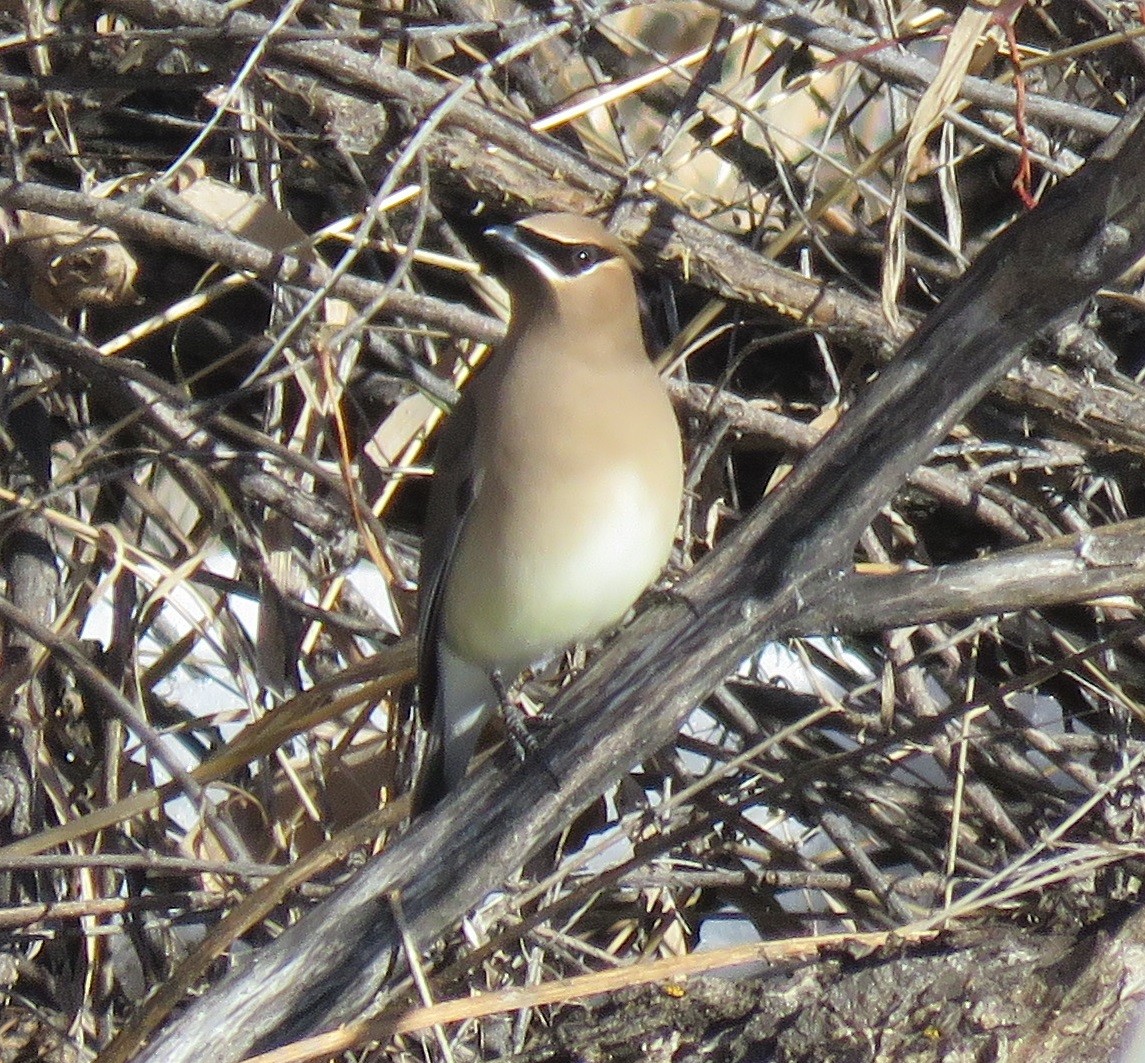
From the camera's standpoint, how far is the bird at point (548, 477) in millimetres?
3119

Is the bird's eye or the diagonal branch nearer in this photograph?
the diagonal branch

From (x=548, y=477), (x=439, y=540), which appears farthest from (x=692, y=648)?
(x=439, y=540)

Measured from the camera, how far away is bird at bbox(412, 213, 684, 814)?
3.12 metres

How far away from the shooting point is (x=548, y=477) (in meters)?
3.22

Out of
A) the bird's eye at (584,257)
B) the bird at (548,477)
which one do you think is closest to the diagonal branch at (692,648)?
the bird at (548,477)

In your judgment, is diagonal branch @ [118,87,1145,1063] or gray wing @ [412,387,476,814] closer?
diagonal branch @ [118,87,1145,1063]

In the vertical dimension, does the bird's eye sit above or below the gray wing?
above

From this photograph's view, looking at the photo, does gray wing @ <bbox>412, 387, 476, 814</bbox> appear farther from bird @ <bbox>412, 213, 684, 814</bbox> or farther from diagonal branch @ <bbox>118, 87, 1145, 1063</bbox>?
diagonal branch @ <bbox>118, 87, 1145, 1063</bbox>

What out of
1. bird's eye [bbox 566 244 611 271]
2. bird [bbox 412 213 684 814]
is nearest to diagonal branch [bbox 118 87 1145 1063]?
bird [bbox 412 213 684 814]

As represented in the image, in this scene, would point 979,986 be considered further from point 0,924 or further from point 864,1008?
point 0,924

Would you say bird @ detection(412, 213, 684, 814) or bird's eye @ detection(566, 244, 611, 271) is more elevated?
bird's eye @ detection(566, 244, 611, 271)

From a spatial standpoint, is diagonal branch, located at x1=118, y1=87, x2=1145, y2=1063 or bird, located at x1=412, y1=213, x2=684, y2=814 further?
bird, located at x1=412, y1=213, x2=684, y2=814

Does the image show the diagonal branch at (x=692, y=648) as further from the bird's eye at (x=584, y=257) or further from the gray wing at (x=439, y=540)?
the bird's eye at (x=584, y=257)

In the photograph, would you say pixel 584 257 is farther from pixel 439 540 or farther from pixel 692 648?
pixel 692 648
